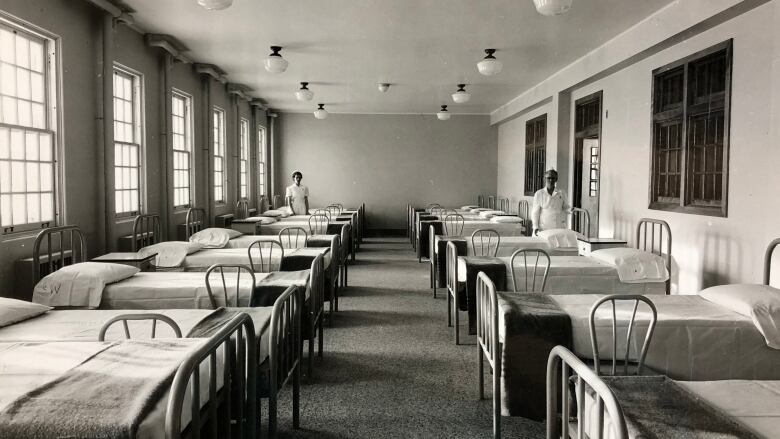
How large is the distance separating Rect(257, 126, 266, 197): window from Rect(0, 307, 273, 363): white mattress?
936cm

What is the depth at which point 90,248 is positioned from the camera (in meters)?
5.53

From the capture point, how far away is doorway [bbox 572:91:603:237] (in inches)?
313

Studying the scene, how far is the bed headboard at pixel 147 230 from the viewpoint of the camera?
20.7 feet

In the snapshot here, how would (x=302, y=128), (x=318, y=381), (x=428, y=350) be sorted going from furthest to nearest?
(x=302, y=128) → (x=428, y=350) → (x=318, y=381)

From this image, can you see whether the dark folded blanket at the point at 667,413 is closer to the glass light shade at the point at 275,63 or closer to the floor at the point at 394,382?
the floor at the point at 394,382

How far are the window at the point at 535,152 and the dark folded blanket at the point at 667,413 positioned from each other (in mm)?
8300

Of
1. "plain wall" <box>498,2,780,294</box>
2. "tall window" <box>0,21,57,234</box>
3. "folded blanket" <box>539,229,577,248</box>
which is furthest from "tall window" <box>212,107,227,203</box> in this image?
"plain wall" <box>498,2,780,294</box>

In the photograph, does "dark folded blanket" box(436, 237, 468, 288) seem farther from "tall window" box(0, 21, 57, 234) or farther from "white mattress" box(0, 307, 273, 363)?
"tall window" box(0, 21, 57, 234)

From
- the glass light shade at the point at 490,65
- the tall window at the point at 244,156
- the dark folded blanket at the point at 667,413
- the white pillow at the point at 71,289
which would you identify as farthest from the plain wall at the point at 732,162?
the tall window at the point at 244,156

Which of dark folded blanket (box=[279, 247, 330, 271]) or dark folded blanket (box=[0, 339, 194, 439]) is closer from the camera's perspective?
dark folded blanket (box=[0, 339, 194, 439])

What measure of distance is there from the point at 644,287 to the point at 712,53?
2.26m

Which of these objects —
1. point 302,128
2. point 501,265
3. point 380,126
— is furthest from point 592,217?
point 302,128

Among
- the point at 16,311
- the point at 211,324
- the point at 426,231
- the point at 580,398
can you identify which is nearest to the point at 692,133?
the point at 426,231

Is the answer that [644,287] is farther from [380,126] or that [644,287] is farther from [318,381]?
[380,126]
